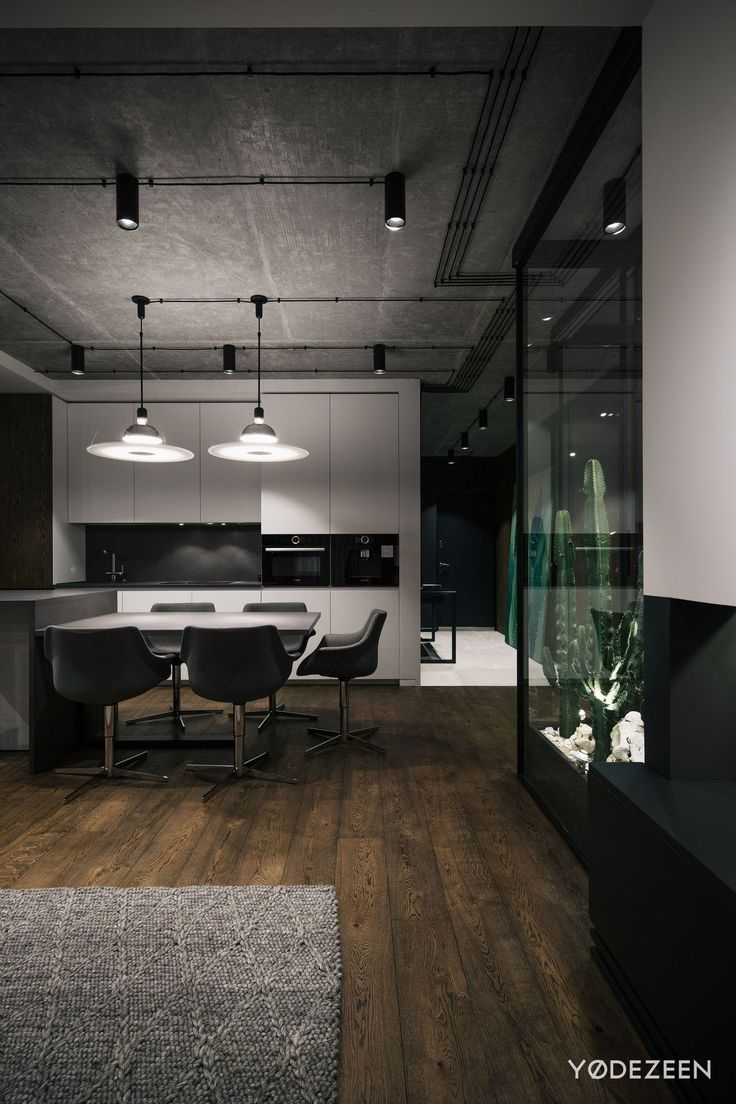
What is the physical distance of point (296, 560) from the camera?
596 centimetres

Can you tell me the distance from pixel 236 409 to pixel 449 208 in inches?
136

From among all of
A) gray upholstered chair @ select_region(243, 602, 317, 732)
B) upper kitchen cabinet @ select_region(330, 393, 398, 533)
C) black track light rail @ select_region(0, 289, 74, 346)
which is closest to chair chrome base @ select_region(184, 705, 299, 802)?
gray upholstered chair @ select_region(243, 602, 317, 732)

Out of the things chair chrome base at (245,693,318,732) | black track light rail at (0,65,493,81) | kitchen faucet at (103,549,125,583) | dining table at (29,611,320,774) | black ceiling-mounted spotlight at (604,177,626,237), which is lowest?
chair chrome base at (245,693,318,732)

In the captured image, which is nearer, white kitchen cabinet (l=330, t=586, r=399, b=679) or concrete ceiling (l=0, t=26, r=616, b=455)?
concrete ceiling (l=0, t=26, r=616, b=455)

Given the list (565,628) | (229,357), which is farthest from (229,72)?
(229,357)

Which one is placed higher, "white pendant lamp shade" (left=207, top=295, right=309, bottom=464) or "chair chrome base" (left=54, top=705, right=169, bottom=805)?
"white pendant lamp shade" (left=207, top=295, right=309, bottom=464)

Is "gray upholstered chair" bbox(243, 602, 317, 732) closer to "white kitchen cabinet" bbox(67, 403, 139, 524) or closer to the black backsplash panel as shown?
the black backsplash panel

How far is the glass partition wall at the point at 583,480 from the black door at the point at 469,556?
7.30 m

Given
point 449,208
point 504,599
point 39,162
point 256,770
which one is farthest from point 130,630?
point 504,599

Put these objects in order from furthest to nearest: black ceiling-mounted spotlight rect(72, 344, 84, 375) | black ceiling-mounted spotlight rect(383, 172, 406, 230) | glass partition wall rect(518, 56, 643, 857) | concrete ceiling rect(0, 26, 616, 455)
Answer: black ceiling-mounted spotlight rect(72, 344, 84, 375) → black ceiling-mounted spotlight rect(383, 172, 406, 230) → concrete ceiling rect(0, 26, 616, 455) → glass partition wall rect(518, 56, 643, 857)

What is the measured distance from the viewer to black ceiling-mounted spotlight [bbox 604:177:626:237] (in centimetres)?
211

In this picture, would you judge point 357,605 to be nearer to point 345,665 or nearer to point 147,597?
point 147,597

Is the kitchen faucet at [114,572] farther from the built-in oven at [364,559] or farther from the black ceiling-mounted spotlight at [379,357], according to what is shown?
the black ceiling-mounted spotlight at [379,357]

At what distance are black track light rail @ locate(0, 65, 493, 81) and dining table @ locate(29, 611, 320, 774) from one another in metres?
2.35
